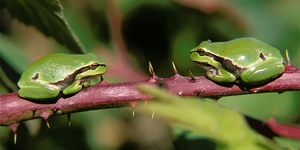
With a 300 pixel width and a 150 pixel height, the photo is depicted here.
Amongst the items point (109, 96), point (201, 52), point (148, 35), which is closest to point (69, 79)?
point (109, 96)

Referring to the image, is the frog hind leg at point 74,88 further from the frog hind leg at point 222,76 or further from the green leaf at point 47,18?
the frog hind leg at point 222,76

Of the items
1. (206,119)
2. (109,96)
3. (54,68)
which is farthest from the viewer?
(54,68)

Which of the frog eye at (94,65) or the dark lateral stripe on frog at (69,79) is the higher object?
the frog eye at (94,65)

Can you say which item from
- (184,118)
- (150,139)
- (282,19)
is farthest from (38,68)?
(282,19)

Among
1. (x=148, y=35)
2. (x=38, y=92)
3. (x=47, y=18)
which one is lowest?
(x=148, y=35)

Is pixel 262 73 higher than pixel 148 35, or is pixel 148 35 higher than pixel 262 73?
pixel 262 73

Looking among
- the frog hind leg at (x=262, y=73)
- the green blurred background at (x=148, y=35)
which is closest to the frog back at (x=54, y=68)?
the frog hind leg at (x=262, y=73)

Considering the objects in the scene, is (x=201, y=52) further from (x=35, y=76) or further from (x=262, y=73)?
(x=35, y=76)
